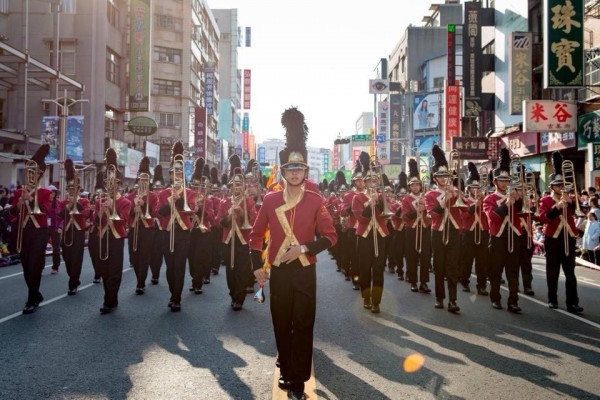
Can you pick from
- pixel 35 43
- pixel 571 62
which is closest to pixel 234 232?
pixel 571 62

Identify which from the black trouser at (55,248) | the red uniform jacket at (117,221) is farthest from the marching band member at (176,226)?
the black trouser at (55,248)

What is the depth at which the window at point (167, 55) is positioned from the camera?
187ft

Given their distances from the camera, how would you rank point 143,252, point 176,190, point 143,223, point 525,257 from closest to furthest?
point 176,190
point 525,257
point 143,252
point 143,223

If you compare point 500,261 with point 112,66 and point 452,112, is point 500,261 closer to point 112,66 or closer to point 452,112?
point 452,112

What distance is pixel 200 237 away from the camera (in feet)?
38.3

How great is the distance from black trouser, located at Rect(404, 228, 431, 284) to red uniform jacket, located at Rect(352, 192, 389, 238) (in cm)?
148

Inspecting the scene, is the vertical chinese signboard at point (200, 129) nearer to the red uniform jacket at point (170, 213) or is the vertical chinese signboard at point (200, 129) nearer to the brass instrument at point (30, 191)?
the red uniform jacket at point (170, 213)

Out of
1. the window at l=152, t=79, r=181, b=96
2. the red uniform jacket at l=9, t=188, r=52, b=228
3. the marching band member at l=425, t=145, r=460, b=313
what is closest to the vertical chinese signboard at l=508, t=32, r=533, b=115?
the marching band member at l=425, t=145, r=460, b=313

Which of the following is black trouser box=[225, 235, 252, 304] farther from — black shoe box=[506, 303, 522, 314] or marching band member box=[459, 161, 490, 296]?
marching band member box=[459, 161, 490, 296]

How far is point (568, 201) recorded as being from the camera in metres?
9.45

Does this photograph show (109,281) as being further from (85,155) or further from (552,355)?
(85,155)

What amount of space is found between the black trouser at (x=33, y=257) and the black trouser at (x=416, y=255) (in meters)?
6.29

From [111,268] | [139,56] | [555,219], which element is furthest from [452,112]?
[111,268]

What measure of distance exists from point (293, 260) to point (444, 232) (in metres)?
5.06
